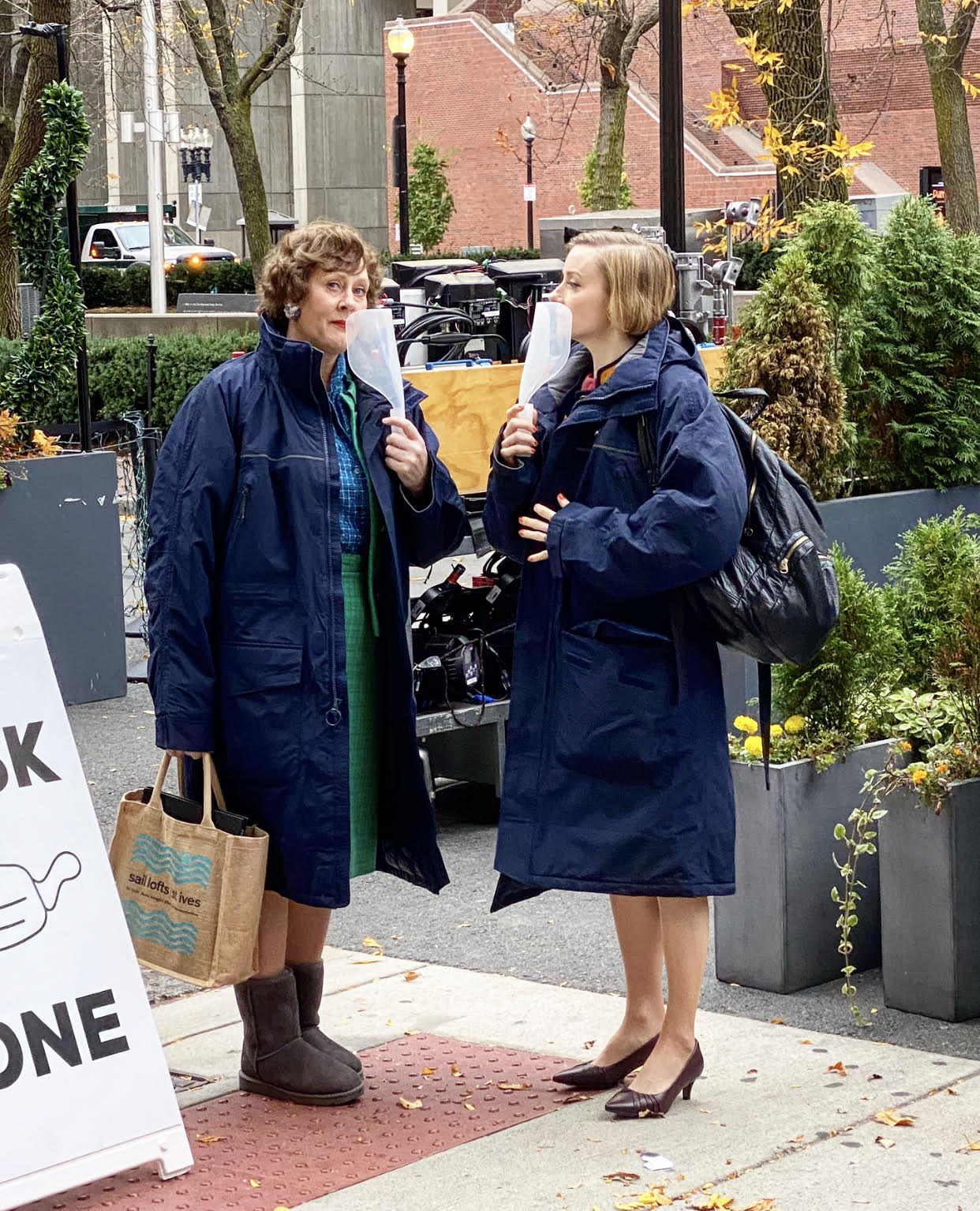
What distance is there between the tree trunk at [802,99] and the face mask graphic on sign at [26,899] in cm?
820

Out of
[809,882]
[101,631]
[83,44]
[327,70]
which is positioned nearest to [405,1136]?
[809,882]

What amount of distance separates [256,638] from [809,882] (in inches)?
71.3

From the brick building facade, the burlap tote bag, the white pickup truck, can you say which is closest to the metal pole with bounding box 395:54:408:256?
the brick building facade

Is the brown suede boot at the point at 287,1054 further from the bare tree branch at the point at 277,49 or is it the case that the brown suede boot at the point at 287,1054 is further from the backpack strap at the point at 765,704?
the bare tree branch at the point at 277,49

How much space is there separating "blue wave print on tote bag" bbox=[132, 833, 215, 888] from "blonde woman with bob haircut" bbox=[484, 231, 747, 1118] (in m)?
0.65

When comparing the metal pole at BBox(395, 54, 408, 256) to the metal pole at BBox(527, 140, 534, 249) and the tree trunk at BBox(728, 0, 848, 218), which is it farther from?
the tree trunk at BBox(728, 0, 848, 218)

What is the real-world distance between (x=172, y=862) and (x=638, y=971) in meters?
1.07

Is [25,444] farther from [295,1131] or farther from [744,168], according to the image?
[744,168]

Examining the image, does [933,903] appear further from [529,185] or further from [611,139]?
[529,185]

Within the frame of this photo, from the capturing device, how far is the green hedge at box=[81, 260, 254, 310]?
112 feet

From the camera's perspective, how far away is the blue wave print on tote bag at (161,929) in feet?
12.7

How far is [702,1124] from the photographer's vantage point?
154 inches

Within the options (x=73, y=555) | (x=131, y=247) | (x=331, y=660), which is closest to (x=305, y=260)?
(x=331, y=660)

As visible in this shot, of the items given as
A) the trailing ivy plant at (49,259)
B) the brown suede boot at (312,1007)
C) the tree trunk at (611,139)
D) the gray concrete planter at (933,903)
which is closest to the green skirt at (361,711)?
the brown suede boot at (312,1007)
